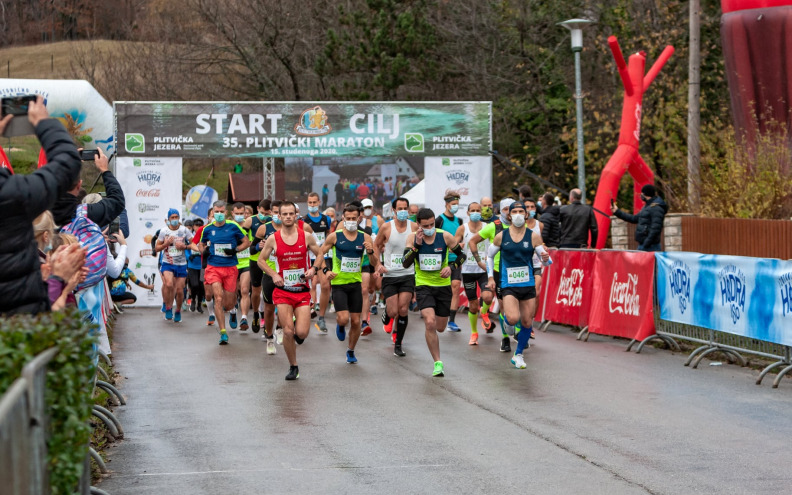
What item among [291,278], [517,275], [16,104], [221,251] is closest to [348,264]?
[291,278]

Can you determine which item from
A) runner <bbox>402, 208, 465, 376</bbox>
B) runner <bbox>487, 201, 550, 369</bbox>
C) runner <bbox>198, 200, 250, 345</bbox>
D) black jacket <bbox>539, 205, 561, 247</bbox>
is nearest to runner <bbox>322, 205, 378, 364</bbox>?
runner <bbox>402, 208, 465, 376</bbox>

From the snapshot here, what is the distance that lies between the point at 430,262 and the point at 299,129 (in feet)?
39.9

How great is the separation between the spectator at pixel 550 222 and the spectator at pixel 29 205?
13.9 meters

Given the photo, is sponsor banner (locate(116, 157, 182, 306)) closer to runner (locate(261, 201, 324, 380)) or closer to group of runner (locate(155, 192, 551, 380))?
group of runner (locate(155, 192, 551, 380))

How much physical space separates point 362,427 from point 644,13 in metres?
28.6

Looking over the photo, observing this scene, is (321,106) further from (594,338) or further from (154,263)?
(594,338)

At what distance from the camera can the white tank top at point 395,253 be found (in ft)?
47.6

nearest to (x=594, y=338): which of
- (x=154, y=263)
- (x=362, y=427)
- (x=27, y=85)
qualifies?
(x=362, y=427)

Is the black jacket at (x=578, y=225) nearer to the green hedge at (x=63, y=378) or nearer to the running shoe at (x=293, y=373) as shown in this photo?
the running shoe at (x=293, y=373)

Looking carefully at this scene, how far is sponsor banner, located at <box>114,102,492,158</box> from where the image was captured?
968 inches

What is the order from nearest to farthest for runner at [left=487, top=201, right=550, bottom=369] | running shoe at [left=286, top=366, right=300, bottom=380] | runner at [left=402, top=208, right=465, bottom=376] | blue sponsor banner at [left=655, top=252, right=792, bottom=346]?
1. blue sponsor banner at [left=655, top=252, right=792, bottom=346]
2. running shoe at [left=286, top=366, right=300, bottom=380]
3. runner at [left=402, top=208, right=465, bottom=376]
4. runner at [left=487, top=201, right=550, bottom=369]

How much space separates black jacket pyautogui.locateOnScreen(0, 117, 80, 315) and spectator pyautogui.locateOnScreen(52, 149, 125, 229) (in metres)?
2.36

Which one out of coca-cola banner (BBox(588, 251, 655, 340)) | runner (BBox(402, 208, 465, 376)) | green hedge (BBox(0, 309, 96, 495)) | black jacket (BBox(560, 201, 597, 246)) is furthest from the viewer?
black jacket (BBox(560, 201, 597, 246))

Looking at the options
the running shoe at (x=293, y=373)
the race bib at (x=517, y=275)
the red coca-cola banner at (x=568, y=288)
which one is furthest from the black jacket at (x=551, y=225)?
the running shoe at (x=293, y=373)
